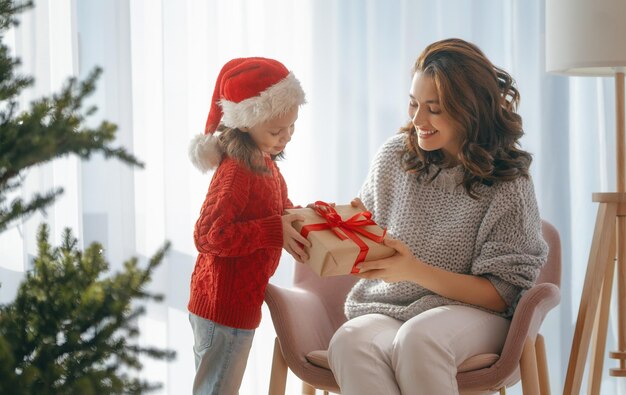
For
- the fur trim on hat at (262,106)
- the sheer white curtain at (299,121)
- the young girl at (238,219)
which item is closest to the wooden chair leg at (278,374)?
the young girl at (238,219)

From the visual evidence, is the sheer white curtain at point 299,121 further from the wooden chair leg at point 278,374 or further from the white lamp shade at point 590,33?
the wooden chair leg at point 278,374

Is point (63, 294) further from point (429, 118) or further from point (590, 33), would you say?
point (590, 33)

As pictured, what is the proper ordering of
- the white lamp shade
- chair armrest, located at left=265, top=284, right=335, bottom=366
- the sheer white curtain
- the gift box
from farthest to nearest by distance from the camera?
the sheer white curtain < the white lamp shade < chair armrest, located at left=265, top=284, right=335, bottom=366 < the gift box

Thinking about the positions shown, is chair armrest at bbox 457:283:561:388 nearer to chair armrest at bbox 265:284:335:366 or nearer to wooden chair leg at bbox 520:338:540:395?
wooden chair leg at bbox 520:338:540:395

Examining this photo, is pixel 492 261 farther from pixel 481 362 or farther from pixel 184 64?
pixel 184 64

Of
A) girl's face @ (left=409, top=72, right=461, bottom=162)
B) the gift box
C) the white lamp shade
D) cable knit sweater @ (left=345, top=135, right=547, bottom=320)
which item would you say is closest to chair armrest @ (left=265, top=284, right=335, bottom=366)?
cable knit sweater @ (left=345, top=135, right=547, bottom=320)

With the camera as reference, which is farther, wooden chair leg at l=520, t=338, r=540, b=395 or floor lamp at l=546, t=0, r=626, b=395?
floor lamp at l=546, t=0, r=626, b=395

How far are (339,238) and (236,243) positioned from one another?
9.0 inches

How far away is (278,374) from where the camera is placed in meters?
1.92

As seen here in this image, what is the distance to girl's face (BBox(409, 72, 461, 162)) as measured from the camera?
6.30ft

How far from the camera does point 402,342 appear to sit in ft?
5.58

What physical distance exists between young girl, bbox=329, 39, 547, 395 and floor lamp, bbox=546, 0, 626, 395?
31cm

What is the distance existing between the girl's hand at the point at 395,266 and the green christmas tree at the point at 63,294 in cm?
94

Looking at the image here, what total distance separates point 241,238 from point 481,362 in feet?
2.05
